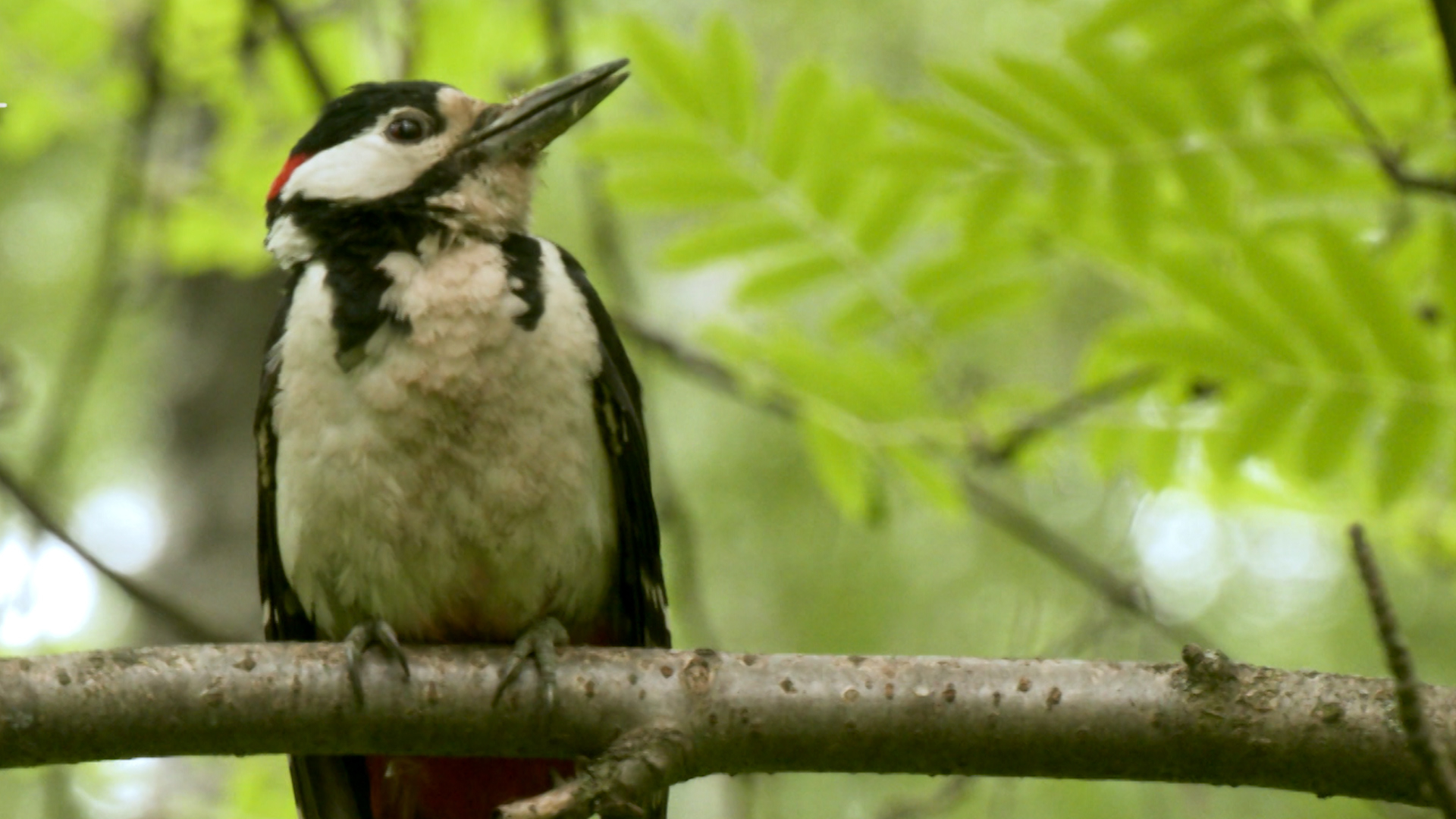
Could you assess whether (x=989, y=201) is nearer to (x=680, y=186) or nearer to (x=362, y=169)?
(x=680, y=186)

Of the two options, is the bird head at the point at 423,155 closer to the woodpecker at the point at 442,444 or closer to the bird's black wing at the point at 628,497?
the woodpecker at the point at 442,444

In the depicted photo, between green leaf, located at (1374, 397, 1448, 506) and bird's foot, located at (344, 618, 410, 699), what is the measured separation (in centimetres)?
227

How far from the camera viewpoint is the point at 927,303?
14.6 ft

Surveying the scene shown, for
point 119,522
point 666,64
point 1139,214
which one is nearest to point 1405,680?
point 1139,214

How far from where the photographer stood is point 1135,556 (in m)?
5.32

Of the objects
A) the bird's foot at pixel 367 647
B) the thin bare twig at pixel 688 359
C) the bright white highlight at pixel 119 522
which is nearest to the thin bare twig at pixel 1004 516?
the thin bare twig at pixel 688 359

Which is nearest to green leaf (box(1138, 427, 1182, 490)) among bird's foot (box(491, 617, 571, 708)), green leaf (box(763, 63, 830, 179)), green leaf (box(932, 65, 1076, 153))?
green leaf (box(932, 65, 1076, 153))

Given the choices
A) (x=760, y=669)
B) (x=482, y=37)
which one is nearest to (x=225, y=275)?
(x=482, y=37)

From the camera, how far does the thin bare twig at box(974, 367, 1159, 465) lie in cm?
446

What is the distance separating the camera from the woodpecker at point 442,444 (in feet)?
11.5

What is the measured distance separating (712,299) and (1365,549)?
7.08 m

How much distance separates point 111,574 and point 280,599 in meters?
0.43

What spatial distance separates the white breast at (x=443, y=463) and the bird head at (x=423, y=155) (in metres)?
0.34

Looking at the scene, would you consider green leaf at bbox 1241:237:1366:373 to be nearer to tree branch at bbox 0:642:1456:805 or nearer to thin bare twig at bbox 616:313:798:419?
tree branch at bbox 0:642:1456:805
